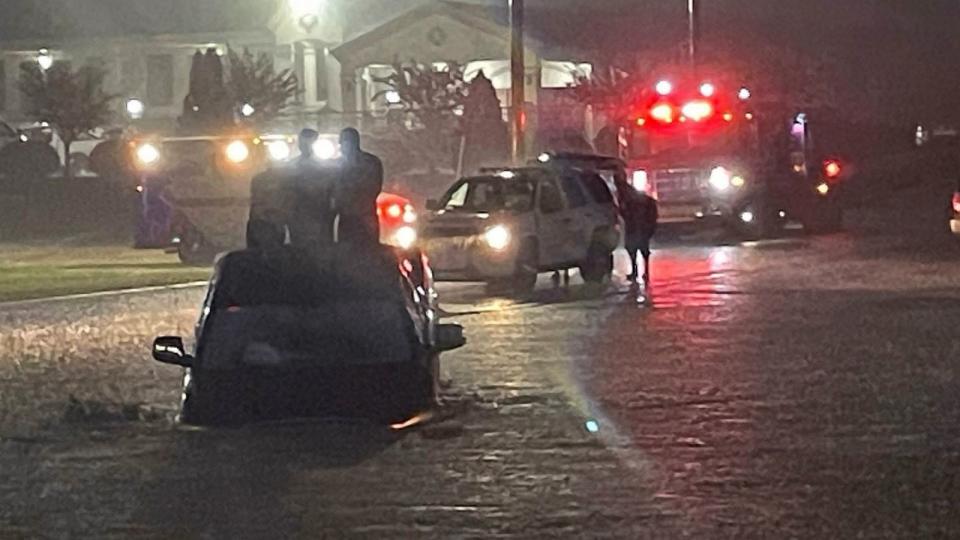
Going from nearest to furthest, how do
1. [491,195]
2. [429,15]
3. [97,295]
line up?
[97,295], [491,195], [429,15]

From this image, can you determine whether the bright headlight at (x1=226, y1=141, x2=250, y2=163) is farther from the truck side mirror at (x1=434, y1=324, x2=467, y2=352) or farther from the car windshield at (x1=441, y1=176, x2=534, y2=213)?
the truck side mirror at (x1=434, y1=324, x2=467, y2=352)

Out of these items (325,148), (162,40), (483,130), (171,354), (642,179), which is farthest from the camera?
(162,40)

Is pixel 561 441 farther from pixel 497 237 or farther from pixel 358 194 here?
pixel 497 237

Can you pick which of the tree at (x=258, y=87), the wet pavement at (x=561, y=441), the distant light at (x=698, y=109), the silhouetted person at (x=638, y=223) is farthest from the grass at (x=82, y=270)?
the tree at (x=258, y=87)

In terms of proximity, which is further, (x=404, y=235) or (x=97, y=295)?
(x=404, y=235)

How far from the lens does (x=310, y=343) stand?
1343cm

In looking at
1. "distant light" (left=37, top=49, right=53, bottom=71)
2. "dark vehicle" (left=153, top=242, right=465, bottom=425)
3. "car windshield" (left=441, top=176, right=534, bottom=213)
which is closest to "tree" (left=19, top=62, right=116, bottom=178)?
"distant light" (left=37, top=49, right=53, bottom=71)

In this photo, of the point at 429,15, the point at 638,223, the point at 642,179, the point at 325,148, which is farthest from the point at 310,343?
the point at 429,15

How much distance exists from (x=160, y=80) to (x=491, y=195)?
50149mm

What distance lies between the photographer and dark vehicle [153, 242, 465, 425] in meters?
13.2

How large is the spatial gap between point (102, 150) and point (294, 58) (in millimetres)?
15948

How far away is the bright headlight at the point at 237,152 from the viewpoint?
35906 millimetres

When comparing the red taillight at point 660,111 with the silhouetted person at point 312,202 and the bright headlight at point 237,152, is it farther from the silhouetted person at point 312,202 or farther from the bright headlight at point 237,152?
the silhouetted person at point 312,202

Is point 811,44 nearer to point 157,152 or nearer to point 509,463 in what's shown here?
point 157,152
